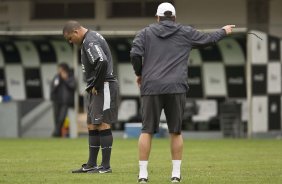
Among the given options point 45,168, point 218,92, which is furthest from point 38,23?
point 45,168

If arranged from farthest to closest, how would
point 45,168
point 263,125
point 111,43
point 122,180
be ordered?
point 111,43 → point 263,125 → point 45,168 → point 122,180

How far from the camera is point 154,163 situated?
14.9 m

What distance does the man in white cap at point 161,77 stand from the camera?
11.1 metres

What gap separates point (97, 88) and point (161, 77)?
1877mm

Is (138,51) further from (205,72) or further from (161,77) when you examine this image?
(205,72)

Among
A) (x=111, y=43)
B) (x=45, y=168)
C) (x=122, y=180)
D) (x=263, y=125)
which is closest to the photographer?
(x=122, y=180)

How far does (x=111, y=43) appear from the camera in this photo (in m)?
27.2

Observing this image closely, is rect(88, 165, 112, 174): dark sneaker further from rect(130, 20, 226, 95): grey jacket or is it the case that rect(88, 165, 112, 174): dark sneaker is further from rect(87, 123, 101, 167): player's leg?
rect(130, 20, 226, 95): grey jacket

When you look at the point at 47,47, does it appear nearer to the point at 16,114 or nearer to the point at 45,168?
the point at 16,114

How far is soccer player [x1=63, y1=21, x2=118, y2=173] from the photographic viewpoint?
12719mm

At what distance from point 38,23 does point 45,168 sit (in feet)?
47.7

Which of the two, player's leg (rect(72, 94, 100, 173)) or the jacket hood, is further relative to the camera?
player's leg (rect(72, 94, 100, 173))

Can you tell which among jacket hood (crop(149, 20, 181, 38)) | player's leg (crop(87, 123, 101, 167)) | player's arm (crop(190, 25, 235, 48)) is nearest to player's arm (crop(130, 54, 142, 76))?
jacket hood (crop(149, 20, 181, 38))

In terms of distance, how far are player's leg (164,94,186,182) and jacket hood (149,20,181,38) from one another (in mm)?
675
